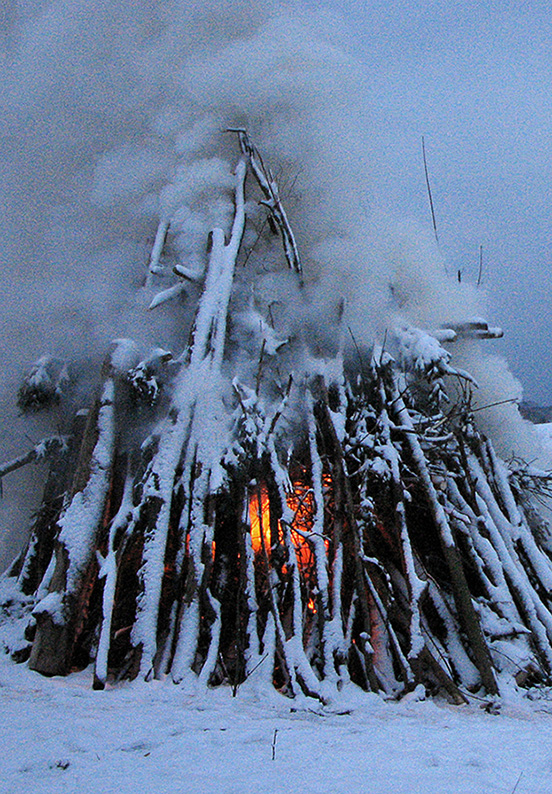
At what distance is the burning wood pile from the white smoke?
96 cm

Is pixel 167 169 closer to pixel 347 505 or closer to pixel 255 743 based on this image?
pixel 347 505

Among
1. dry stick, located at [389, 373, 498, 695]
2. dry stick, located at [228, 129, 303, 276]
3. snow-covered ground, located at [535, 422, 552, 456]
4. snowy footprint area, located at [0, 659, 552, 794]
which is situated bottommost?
snowy footprint area, located at [0, 659, 552, 794]

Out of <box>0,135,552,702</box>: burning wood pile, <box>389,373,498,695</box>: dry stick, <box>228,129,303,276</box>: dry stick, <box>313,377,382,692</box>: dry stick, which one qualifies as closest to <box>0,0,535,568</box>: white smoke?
<box>228,129,303,276</box>: dry stick

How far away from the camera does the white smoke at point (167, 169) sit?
20.9ft

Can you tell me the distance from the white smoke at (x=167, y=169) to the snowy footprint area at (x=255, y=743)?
3.90 m

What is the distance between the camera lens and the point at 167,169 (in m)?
6.74

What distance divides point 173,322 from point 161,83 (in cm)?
406

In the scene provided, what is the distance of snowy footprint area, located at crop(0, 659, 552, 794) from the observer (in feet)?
5.83

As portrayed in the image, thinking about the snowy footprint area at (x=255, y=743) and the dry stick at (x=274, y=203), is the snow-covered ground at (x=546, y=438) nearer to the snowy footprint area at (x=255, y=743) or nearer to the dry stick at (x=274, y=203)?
the dry stick at (x=274, y=203)

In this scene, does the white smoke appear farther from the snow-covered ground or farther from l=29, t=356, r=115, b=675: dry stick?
l=29, t=356, r=115, b=675: dry stick

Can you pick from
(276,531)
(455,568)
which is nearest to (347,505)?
(276,531)

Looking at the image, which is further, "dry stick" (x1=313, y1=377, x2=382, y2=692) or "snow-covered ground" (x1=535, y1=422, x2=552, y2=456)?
"snow-covered ground" (x1=535, y1=422, x2=552, y2=456)

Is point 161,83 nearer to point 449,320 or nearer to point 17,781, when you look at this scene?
point 449,320

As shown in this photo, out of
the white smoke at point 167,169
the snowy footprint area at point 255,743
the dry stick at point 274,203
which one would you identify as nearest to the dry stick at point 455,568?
the snowy footprint area at point 255,743
